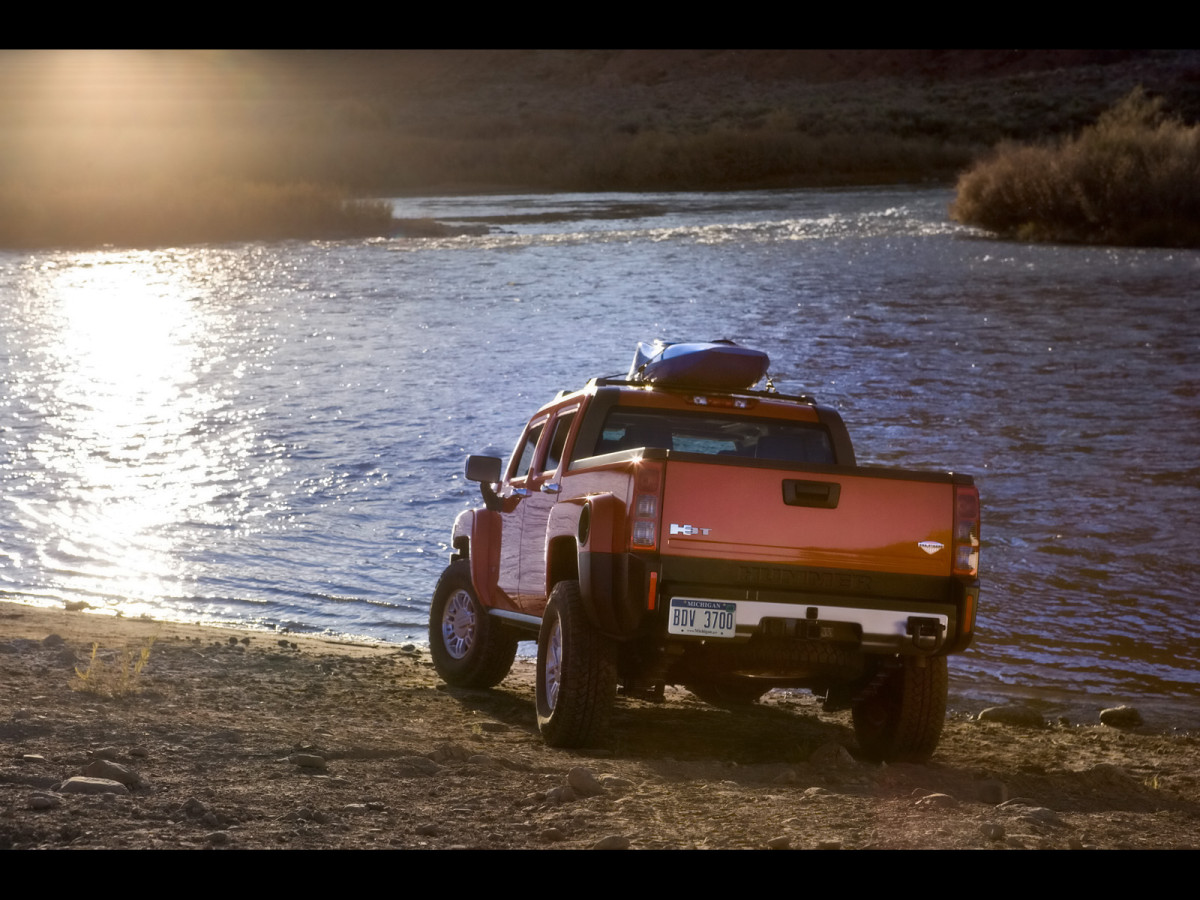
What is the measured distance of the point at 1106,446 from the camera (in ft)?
63.8

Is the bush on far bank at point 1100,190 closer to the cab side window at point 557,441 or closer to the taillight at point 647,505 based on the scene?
the cab side window at point 557,441

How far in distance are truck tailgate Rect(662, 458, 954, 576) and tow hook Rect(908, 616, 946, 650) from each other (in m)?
0.21

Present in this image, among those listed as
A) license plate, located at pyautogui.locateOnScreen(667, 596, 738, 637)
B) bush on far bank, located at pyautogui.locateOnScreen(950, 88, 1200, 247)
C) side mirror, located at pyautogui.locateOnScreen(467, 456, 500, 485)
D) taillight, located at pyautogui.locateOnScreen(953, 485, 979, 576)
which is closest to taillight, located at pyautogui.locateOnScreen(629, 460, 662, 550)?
license plate, located at pyautogui.locateOnScreen(667, 596, 738, 637)

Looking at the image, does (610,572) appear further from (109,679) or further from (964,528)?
(109,679)

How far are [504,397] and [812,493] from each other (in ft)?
56.1

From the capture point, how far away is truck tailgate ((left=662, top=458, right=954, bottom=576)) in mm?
7031

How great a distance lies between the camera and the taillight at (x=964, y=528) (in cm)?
725

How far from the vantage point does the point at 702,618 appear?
7.09 m

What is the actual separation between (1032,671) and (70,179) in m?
51.2

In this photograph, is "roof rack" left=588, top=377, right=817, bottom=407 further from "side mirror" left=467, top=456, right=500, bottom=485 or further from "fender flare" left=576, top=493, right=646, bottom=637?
"fender flare" left=576, top=493, right=646, bottom=637

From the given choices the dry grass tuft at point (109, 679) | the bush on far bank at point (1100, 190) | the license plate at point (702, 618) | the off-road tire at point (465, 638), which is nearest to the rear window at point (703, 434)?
the off-road tire at point (465, 638)

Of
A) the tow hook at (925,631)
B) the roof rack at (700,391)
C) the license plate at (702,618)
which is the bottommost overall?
the tow hook at (925,631)

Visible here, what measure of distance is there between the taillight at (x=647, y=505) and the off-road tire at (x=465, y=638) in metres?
2.66
